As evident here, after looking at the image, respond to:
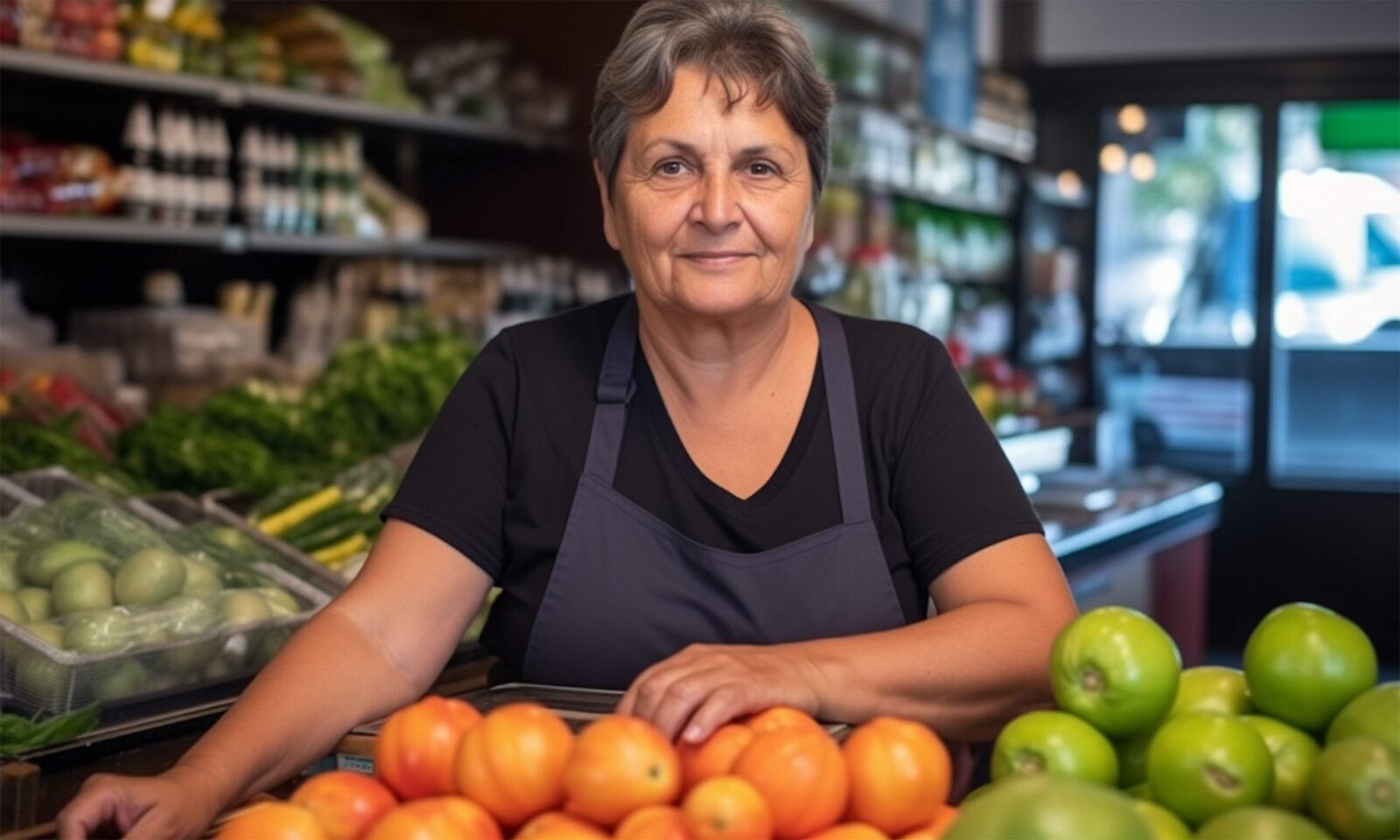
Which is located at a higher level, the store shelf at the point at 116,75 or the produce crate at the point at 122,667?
the store shelf at the point at 116,75

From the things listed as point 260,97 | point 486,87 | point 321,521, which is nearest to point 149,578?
point 321,521

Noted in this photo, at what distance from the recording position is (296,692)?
1603mm

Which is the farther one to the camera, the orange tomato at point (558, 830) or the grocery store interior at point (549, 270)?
the grocery store interior at point (549, 270)

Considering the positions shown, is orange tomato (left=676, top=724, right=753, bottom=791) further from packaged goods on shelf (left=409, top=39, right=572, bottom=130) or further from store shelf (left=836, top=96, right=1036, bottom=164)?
store shelf (left=836, top=96, right=1036, bottom=164)

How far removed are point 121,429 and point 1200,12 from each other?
6.15m

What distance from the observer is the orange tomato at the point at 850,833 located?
1106mm

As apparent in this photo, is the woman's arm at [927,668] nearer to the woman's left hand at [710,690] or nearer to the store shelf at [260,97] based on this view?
the woman's left hand at [710,690]

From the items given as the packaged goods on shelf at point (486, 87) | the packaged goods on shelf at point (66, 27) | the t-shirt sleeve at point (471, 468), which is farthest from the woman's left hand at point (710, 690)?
the packaged goods on shelf at point (486, 87)

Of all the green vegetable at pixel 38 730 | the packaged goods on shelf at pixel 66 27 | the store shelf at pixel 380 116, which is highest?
the packaged goods on shelf at pixel 66 27

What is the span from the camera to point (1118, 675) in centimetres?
128

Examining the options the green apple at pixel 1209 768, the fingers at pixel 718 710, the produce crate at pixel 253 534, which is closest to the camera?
the green apple at pixel 1209 768

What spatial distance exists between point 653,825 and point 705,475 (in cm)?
86

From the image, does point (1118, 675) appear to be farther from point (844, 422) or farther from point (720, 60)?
point (720, 60)

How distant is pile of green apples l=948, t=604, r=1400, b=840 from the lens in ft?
3.67
